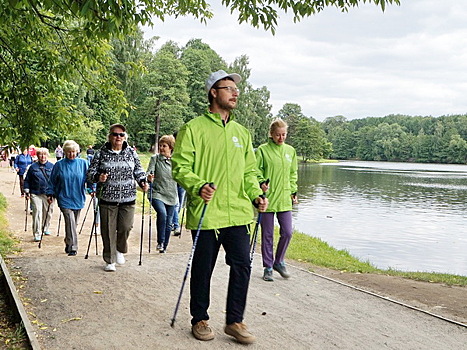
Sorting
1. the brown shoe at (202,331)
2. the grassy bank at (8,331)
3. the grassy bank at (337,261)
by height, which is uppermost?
the brown shoe at (202,331)

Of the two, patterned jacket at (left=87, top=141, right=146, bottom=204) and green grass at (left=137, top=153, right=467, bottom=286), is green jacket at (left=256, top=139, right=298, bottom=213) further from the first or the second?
green grass at (left=137, top=153, right=467, bottom=286)

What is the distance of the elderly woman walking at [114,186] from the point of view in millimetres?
6668

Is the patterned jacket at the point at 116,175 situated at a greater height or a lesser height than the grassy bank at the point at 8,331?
greater

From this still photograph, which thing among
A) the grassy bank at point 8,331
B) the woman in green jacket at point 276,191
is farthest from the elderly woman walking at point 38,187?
the woman in green jacket at point 276,191

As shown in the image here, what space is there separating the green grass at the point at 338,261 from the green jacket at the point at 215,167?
5302 mm

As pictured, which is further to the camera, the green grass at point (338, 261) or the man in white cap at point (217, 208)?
the green grass at point (338, 261)

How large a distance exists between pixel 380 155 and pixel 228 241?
5871 inches

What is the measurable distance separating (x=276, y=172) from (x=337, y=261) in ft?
15.9

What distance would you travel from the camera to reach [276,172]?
670 centimetres

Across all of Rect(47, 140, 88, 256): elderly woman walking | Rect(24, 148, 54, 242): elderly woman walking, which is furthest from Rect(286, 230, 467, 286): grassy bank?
Rect(24, 148, 54, 242): elderly woman walking

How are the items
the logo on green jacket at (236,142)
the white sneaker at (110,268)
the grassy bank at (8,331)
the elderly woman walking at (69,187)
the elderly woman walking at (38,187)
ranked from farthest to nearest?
the elderly woman walking at (38,187) → the elderly woman walking at (69,187) → the white sneaker at (110,268) → the logo on green jacket at (236,142) → the grassy bank at (8,331)

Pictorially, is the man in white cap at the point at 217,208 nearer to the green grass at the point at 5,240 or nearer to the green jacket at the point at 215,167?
the green jacket at the point at 215,167

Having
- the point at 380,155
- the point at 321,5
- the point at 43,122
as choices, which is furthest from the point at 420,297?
the point at 380,155

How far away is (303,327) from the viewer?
4.81 m
